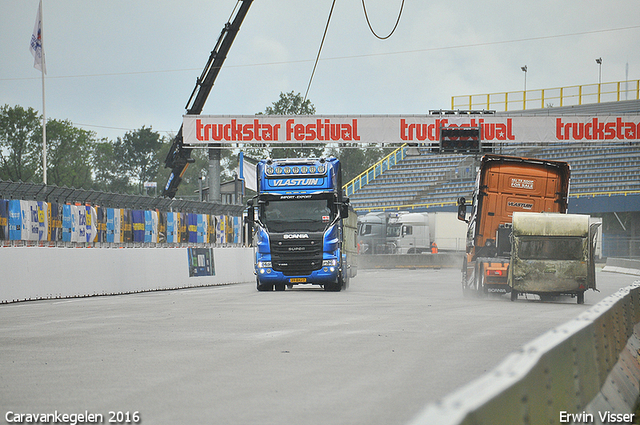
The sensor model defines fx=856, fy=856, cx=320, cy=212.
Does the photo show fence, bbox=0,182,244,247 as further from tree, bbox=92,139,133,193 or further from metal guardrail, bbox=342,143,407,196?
tree, bbox=92,139,133,193

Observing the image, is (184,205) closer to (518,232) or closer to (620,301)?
(518,232)

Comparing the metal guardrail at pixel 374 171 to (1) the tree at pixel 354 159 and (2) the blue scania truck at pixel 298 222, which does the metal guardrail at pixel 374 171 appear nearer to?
(1) the tree at pixel 354 159

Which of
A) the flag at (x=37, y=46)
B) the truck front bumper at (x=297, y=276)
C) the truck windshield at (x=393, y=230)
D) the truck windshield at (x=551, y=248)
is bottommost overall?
the truck windshield at (x=393, y=230)

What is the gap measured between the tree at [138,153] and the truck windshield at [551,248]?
11225 cm

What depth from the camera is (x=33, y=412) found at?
6.20m

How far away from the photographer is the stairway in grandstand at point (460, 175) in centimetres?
6041

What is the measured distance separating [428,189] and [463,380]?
61215mm

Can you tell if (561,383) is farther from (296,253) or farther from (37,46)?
(37,46)

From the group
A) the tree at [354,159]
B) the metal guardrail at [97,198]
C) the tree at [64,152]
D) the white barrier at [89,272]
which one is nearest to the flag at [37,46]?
the metal guardrail at [97,198]

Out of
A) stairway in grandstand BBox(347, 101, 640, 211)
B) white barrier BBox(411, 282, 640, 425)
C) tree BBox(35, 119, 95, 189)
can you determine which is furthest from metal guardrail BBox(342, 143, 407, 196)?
white barrier BBox(411, 282, 640, 425)

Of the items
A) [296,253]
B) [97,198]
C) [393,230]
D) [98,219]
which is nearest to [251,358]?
[296,253]

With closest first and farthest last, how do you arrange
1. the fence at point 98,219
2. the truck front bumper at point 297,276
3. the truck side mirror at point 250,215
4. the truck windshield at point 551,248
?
the truck windshield at point 551,248 < the fence at point 98,219 < the truck front bumper at point 297,276 < the truck side mirror at point 250,215

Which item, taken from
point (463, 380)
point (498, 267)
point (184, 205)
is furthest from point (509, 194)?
point (463, 380)

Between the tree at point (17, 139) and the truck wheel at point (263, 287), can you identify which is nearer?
the truck wheel at point (263, 287)
